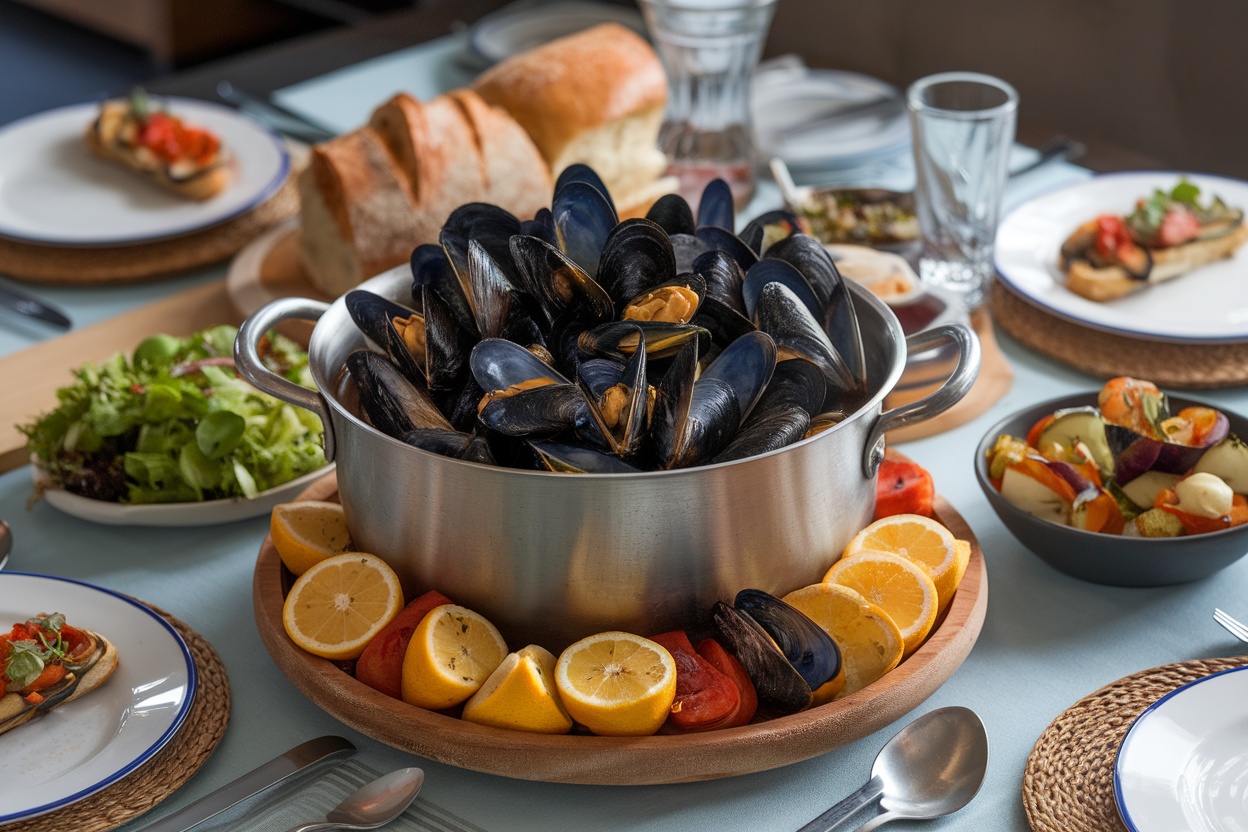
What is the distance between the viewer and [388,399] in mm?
1062

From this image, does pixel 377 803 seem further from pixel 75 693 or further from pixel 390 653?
pixel 75 693

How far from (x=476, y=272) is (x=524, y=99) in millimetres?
1071

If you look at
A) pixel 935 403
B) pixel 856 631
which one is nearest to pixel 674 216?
pixel 935 403

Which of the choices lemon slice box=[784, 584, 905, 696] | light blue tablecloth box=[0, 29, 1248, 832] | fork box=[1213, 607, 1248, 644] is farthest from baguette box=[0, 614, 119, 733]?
fork box=[1213, 607, 1248, 644]

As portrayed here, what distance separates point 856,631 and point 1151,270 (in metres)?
1.00

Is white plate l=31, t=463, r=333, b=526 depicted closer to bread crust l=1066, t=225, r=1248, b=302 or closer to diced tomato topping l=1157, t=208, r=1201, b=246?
bread crust l=1066, t=225, r=1248, b=302

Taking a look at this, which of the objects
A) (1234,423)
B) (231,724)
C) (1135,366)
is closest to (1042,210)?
(1135,366)

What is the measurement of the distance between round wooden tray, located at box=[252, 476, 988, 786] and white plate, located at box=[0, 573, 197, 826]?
0.40 ft

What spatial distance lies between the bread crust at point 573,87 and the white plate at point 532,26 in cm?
48

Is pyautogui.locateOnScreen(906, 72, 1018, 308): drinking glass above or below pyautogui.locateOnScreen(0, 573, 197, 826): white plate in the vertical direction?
above

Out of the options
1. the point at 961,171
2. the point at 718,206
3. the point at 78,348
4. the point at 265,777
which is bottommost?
the point at 78,348

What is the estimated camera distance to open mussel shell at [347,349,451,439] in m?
1.06

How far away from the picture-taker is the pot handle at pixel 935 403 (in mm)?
Result: 1039

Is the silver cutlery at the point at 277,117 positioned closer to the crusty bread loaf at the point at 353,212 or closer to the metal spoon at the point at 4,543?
the crusty bread loaf at the point at 353,212
